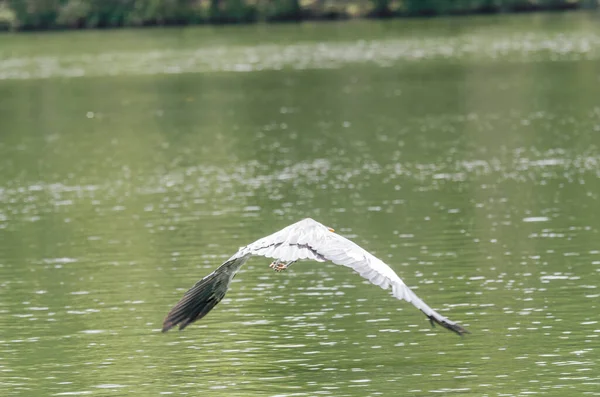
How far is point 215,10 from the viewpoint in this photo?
355 ft

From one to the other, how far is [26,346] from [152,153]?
2128 centimetres

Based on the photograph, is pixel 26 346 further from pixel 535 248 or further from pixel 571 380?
pixel 535 248

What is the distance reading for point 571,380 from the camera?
14.7m

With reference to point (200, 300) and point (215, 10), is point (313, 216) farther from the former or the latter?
point (215, 10)

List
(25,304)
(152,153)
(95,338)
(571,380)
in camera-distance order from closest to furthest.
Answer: (571,380)
(95,338)
(25,304)
(152,153)

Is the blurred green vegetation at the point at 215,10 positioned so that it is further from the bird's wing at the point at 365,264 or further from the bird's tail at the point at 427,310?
the bird's tail at the point at 427,310

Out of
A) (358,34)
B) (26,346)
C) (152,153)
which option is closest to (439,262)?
(26,346)

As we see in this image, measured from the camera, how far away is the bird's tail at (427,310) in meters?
10.7

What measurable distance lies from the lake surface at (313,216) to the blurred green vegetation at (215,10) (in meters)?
41.1

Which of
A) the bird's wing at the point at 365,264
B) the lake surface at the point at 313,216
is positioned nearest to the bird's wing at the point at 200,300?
the lake surface at the point at 313,216

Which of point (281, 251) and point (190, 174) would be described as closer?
point (281, 251)

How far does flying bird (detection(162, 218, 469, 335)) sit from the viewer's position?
1155 centimetres

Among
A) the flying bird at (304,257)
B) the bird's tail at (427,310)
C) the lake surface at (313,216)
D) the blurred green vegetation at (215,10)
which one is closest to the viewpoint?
the bird's tail at (427,310)

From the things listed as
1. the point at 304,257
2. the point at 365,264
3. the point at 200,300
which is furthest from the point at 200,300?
the point at 365,264
